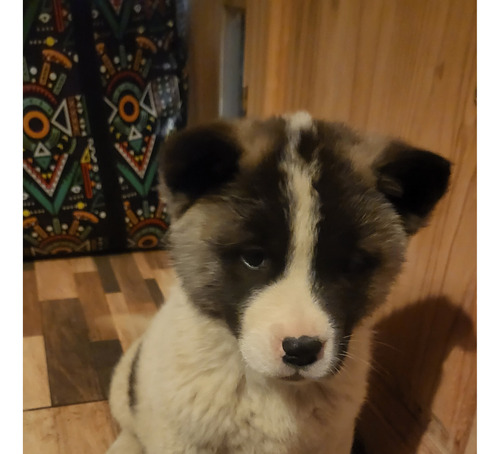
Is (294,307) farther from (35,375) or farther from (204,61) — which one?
(204,61)

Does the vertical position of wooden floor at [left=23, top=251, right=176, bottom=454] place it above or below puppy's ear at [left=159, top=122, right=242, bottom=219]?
below

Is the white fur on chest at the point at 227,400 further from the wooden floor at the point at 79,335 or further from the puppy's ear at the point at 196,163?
the wooden floor at the point at 79,335

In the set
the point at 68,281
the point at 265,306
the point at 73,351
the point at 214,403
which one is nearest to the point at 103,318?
the point at 73,351

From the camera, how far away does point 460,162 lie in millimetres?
1205

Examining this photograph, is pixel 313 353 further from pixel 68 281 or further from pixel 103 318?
pixel 68 281

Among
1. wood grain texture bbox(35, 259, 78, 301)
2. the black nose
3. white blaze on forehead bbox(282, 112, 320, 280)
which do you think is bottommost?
wood grain texture bbox(35, 259, 78, 301)

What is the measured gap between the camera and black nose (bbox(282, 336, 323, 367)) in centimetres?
89

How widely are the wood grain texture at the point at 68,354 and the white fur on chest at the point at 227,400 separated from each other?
26.8 inches

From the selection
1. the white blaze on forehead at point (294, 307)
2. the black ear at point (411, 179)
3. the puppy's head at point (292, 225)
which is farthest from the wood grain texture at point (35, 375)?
the black ear at point (411, 179)

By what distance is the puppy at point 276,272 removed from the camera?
94cm

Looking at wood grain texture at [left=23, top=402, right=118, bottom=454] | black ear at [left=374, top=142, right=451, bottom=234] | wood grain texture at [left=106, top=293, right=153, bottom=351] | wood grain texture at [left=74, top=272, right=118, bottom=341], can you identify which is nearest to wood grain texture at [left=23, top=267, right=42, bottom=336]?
wood grain texture at [left=74, top=272, right=118, bottom=341]

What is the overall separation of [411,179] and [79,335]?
4.85 ft

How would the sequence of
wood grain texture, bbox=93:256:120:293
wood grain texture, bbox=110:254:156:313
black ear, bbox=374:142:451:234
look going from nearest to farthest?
black ear, bbox=374:142:451:234 < wood grain texture, bbox=110:254:156:313 < wood grain texture, bbox=93:256:120:293

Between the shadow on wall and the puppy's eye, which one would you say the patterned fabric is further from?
the puppy's eye
